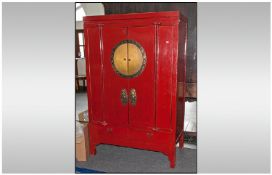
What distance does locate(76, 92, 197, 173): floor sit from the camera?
2.91 m

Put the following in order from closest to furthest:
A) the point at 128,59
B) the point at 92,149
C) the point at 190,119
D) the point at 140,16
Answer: the point at 140,16 → the point at 128,59 → the point at 92,149 → the point at 190,119

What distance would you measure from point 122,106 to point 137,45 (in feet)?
2.31

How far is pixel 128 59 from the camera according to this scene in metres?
2.74

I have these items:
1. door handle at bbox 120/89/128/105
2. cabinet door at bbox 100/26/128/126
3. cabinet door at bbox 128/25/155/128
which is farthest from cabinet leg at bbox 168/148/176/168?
door handle at bbox 120/89/128/105

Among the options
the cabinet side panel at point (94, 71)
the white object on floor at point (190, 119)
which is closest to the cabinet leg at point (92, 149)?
the cabinet side panel at point (94, 71)

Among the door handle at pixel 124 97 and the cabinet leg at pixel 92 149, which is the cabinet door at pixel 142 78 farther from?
the cabinet leg at pixel 92 149

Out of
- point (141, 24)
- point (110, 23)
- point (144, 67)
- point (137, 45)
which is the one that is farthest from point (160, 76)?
point (110, 23)

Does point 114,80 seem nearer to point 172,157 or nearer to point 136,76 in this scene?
point 136,76

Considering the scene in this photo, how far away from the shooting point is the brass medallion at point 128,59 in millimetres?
2689

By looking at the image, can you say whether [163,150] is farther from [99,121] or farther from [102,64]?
[102,64]

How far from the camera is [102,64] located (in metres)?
2.88

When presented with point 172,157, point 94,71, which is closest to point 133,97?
point 94,71

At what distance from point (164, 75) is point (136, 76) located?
12.1 inches

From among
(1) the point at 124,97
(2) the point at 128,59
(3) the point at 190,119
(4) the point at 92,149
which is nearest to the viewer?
(2) the point at 128,59
